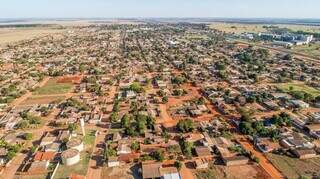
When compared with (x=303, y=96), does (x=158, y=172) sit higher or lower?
lower

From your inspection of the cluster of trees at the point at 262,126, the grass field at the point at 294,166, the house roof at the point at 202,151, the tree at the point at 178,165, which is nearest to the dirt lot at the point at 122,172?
the tree at the point at 178,165

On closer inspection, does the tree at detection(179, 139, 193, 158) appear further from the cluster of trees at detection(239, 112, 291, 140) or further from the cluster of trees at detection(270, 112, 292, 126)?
the cluster of trees at detection(270, 112, 292, 126)

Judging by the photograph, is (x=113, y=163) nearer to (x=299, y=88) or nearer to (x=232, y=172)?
(x=232, y=172)

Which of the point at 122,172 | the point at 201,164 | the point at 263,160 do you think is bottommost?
the point at 122,172

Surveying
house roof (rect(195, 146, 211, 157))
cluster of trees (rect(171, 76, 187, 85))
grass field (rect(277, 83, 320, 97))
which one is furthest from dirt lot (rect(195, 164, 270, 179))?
cluster of trees (rect(171, 76, 187, 85))

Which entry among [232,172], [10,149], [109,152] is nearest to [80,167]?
[109,152]
